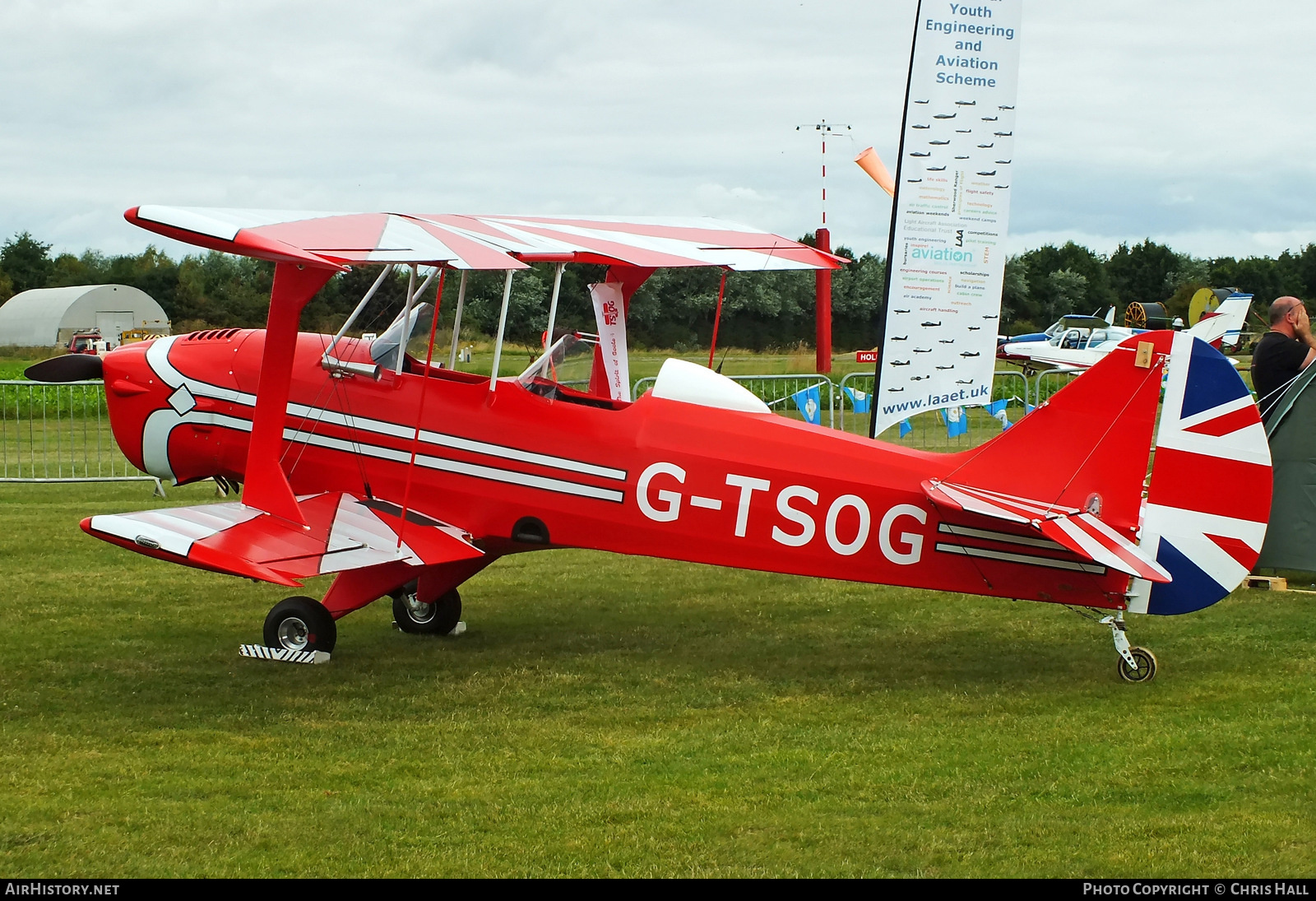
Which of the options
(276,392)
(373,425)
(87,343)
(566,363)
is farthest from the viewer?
(87,343)

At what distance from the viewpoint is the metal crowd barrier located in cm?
1548

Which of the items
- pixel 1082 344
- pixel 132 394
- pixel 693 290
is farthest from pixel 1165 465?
pixel 1082 344

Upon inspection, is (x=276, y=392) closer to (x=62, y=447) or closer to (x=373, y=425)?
(x=373, y=425)

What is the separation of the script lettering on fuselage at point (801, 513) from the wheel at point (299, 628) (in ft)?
6.38

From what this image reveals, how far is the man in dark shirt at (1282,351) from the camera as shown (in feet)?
31.1

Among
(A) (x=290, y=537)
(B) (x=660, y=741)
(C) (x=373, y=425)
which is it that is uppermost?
(C) (x=373, y=425)

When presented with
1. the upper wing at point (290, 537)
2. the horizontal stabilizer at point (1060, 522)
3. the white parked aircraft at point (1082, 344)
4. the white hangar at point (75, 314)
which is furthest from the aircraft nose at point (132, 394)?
the white hangar at point (75, 314)

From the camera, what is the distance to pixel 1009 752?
18.3ft

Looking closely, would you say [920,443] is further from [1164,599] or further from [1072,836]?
[1072,836]

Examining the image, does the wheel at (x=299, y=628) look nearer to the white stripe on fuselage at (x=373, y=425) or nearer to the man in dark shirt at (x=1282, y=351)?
the white stripe on fuselage at (x=373, y=425)

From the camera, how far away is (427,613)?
27.3 feet

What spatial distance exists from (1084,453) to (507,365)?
3.91m

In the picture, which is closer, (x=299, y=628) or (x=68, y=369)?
(x=299, y=628)

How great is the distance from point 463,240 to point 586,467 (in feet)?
4.79
